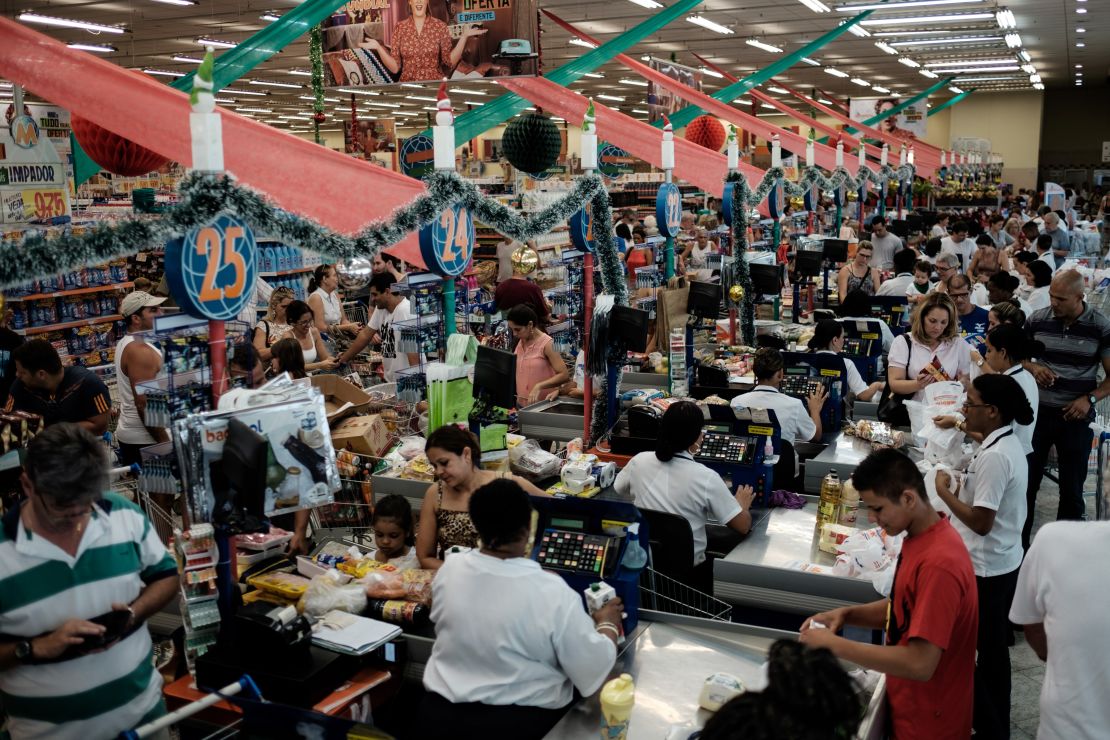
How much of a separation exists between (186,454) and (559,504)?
4.24ft

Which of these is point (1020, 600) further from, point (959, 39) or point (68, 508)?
point (959, 39)

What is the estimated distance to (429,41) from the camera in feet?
28.4

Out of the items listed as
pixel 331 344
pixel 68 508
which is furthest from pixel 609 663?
pixel 331 344

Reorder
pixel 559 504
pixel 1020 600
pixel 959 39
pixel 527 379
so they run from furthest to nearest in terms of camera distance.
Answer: pixel 959 39 < pixel 527 379 < pixel 559 504 < pixel 1020 600

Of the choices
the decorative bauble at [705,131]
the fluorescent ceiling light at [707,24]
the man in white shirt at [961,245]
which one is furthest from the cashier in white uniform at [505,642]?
the decorative bauble at [705,131]

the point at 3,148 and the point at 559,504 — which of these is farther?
the point at 3,148

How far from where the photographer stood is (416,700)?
354cm

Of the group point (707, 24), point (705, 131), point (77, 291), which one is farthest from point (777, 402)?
point (705, 131)

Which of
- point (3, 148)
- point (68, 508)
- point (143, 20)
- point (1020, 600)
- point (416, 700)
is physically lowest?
point (416, 700)

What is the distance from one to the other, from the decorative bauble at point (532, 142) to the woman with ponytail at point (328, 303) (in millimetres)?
2392

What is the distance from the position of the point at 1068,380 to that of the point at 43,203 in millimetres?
9020

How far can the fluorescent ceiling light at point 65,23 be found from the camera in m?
13.5

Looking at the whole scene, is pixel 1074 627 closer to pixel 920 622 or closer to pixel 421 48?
pixel 920 622

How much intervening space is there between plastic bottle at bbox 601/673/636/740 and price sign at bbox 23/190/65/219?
28.2ft
